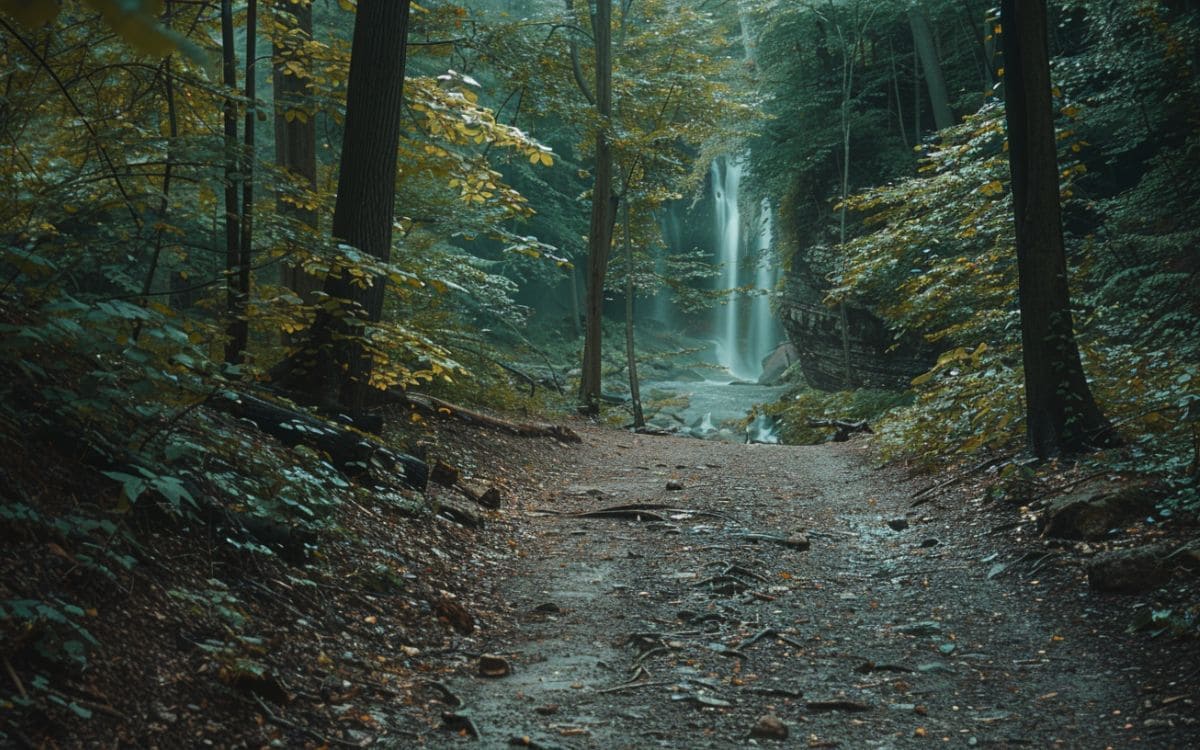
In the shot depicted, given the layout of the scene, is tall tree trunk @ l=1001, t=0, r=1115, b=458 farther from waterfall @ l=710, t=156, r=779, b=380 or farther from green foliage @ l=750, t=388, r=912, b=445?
waterfall @ l=710, t=156, r=779, b=380

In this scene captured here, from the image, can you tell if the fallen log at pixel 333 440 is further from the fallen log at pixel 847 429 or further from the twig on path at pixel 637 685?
the fallen log at pixel 847 429

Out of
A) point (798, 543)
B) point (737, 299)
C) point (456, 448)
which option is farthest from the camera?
point (737, 299)

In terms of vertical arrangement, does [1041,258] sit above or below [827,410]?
above

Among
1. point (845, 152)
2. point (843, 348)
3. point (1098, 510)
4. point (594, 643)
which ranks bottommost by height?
point (594, 643)

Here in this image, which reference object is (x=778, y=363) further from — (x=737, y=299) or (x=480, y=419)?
(x=480, y=419)

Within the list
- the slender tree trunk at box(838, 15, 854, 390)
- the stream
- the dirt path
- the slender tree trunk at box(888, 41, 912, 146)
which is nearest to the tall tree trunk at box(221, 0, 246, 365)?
the dirt path

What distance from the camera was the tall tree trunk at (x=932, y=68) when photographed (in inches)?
623

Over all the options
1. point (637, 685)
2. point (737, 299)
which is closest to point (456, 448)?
point (637, 685)

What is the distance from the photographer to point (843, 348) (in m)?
19.4

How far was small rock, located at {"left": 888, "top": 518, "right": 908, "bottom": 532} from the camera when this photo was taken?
622 centimetres

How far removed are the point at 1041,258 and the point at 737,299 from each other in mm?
29873

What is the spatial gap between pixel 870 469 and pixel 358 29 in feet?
22.3

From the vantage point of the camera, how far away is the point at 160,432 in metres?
3.47

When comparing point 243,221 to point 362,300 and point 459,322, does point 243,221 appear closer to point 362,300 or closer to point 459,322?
point 362,300
